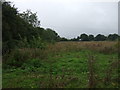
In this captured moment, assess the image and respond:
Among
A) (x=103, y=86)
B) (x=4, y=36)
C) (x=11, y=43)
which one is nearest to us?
(x=103, y=86)

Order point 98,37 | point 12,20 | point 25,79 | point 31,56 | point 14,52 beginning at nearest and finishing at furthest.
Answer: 1. point 25,79
2. point 14,52
3. point 31,56
4. point 12,20
5. point 98,37

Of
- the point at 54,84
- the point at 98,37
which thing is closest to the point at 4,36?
the point at 54,84

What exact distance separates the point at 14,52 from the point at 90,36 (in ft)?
197

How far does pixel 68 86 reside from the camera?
17.0ft

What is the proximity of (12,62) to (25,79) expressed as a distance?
10.9ft

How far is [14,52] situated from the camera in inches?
400

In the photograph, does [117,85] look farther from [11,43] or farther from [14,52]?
[11,43]

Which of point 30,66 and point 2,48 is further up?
point 2,48

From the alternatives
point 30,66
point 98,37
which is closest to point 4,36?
point 30,66

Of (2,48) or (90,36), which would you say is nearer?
(2,48)

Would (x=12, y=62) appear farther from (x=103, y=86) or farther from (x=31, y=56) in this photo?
(x=103, y=86)

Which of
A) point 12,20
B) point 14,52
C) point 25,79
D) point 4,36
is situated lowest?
point 25,79

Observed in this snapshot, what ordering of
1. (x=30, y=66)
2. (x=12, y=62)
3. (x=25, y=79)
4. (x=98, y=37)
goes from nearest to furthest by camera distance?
1. (x=25, y=79)
2. (x=30, y=66)
3. (x=12, y=62)
4. (x=98, y=37)

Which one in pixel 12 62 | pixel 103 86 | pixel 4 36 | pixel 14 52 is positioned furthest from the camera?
pixel 4 36
